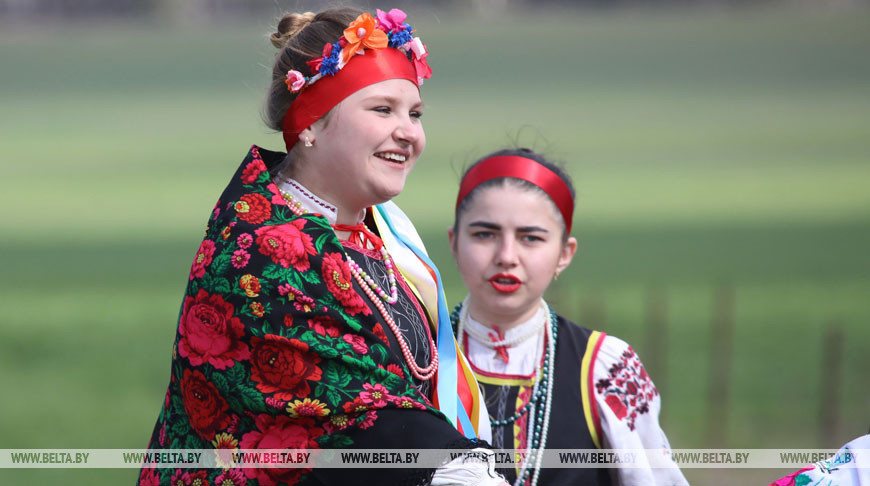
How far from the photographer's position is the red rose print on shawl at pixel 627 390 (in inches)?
118

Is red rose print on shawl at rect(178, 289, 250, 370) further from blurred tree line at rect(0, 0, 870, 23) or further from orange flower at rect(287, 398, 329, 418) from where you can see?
blurred tree line at rect(0, 0, 870, 23)

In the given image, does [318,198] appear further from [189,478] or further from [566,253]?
[566,253]

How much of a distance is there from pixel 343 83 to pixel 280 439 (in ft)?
2.82

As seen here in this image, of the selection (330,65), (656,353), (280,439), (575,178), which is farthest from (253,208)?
(575,178)

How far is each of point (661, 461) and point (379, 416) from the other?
1138mm

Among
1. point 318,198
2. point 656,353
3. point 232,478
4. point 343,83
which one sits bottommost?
point 232,478

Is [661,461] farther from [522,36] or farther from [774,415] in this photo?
[522,36]

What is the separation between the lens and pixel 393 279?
100.0 inches

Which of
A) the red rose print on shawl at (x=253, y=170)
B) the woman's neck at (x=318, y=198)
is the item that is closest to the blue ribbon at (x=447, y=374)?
the woman's neck at (x=318, y=198)

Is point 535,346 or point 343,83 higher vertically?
point 343,83

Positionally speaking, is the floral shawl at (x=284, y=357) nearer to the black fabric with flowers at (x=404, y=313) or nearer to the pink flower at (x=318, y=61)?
the black fabric with flowers at (x=404, y=313)

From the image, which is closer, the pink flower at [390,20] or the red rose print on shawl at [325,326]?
the red rose print on shawl at [325,326]

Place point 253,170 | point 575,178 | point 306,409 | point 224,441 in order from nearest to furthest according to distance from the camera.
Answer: point 306,409 → point 224,441 → point 253,170 → point 575,178

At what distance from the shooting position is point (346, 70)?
8.11 ft
